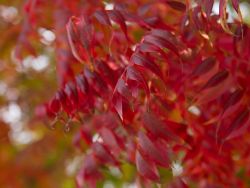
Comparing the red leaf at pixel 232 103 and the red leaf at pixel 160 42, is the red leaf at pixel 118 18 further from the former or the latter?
the red leaf at pixel 232 103

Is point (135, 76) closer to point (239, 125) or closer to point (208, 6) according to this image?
point (208, 6)

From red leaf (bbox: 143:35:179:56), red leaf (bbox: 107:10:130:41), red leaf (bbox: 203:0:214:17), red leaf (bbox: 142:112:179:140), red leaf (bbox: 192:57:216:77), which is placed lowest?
red leaf (bbox: 142:112:179:140)

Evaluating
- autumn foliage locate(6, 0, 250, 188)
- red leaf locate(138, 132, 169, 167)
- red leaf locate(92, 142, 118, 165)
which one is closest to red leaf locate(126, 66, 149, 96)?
autumn foliage locate(6, 0, 250, 188)

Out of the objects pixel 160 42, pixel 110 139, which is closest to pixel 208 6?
pixel 160 42

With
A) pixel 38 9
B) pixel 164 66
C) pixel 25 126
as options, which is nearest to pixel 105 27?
pixel 164 66

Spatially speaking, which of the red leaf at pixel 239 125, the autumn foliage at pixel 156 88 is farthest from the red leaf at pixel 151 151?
the red leaf at pixel 239 125

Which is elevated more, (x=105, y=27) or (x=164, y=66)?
(x=105, y=27)

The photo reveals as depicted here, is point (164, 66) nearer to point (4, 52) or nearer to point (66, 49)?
point (66, 49)

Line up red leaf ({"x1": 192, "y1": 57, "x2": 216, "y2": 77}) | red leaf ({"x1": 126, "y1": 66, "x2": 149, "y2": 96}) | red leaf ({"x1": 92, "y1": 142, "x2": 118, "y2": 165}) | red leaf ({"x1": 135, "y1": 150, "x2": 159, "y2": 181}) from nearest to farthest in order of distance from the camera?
red leaf ({"x1": 126, "y1": 66, "x2": 149, "y2": 96}), red leaf ({"x1": 135, "y1": 150, "x2": 159, "y2": 181}), red leaf ({"x1": 192, "y1": 57, "x2": 216, "y2": 77}), red leaf ({"x1": 92, "y1": 142, "x2": 118, "y2": 165})

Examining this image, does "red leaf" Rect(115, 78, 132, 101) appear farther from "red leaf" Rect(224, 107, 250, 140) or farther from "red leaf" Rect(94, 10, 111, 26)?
"red leaf" Rect(224, 107, 250, 140)
